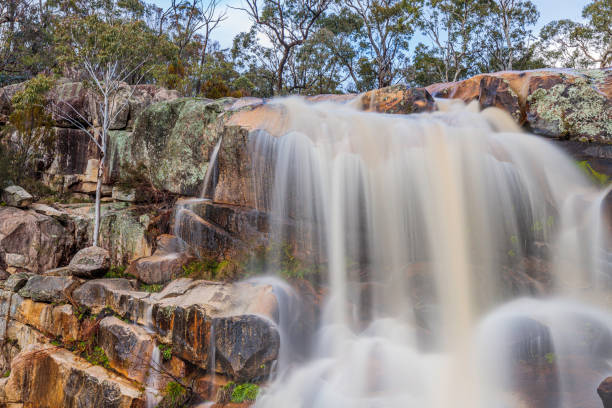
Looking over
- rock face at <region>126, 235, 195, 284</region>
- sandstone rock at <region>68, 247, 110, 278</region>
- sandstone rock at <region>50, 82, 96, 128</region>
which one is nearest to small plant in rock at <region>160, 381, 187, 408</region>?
rock face at <region>126, 235, 195, 284</region>

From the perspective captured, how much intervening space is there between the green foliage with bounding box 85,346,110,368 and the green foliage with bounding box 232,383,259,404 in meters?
2.71

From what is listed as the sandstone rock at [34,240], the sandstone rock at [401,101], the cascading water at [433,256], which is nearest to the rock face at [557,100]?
the cascading water at [433,256]

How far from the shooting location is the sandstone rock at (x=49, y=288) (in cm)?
791

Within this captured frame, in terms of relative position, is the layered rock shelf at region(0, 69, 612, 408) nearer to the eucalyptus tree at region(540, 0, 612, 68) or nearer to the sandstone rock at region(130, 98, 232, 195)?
the sandstone rock at region(130, 98, 232, 195)

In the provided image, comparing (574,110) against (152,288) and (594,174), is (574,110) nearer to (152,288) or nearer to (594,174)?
(594,174)

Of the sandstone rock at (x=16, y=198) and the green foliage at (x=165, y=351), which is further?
the sandstone rock at (x=16, y=198)

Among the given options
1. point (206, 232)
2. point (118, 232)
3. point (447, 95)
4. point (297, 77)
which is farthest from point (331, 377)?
point (297, 77)

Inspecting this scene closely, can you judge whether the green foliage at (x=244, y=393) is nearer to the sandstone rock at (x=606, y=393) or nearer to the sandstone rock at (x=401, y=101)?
the sandstone rock at (x=606, y=393)

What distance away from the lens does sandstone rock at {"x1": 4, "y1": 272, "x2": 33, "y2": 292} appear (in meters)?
8.41

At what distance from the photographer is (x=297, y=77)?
29.2 metres

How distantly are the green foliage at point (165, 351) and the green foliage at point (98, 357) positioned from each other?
3.85 feet

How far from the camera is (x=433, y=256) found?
7.41 metres

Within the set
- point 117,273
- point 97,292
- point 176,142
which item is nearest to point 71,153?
point 176,142

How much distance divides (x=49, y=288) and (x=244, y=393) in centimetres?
530
